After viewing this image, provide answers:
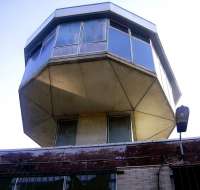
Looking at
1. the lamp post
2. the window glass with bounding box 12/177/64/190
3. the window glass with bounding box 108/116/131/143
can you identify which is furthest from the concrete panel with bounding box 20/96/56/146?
the lamp post

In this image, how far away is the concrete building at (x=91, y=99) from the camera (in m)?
10.1

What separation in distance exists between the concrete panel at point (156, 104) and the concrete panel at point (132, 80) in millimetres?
262

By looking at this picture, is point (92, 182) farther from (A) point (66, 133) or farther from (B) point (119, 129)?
(A) point (66, 133)

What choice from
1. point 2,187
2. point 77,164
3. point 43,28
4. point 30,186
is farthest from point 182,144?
Answer: point 43,28

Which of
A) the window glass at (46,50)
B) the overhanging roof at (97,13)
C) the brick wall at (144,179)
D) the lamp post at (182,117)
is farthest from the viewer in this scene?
the overhanging roof at (97,13)

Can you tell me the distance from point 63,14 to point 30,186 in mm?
7840

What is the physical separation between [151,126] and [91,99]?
3.12 meters

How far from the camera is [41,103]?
1455 centimetres

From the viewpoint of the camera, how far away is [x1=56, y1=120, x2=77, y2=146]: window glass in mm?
13961

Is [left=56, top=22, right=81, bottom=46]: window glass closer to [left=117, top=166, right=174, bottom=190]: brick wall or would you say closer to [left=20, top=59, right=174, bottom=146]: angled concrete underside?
[left=20, top=59, right=174, bottom=146]: angled concrete underside

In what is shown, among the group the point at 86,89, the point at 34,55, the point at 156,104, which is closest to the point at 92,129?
the point at 86,89

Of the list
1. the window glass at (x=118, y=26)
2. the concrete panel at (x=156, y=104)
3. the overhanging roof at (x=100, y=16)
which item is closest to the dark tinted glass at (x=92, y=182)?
the concrete panel at (x=156, y=104)

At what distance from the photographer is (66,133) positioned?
14.3 m

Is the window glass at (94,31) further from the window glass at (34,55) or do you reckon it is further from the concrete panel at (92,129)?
the concrete panel at (92,129)
